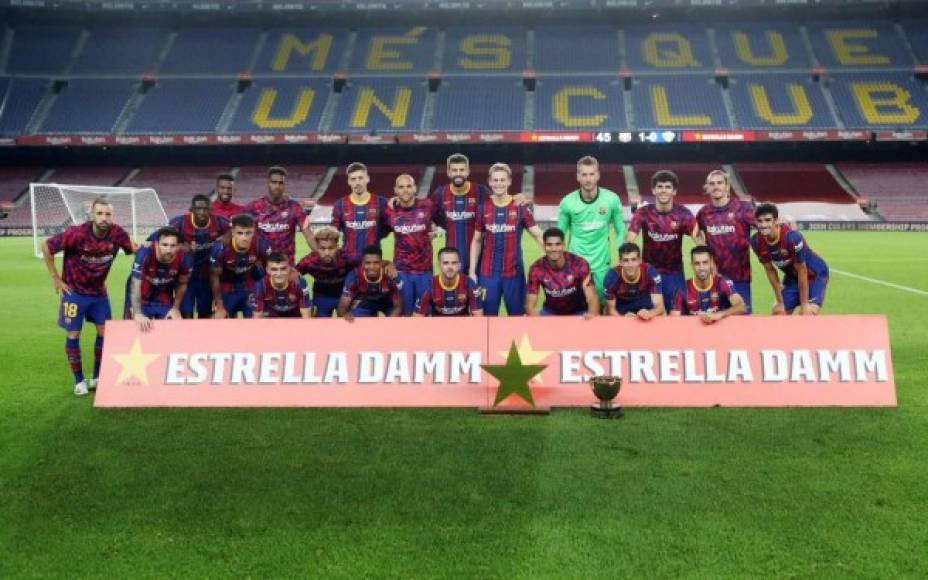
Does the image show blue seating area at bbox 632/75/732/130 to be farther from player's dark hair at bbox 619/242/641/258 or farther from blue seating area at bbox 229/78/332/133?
player's dark hair at bbox 619/242/641/258

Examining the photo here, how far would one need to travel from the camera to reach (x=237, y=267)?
7.87 m

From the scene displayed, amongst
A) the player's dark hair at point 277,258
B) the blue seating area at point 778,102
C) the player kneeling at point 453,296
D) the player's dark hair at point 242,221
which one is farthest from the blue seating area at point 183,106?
the player kneeling at point 453,296

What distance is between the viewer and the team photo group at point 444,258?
23.2ft

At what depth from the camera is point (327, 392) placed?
6184 millimetres

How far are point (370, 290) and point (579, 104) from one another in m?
33.9

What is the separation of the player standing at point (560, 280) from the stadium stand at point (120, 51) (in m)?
40.8

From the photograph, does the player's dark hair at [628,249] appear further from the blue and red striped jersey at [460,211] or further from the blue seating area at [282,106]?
the blue seating area at [282,106]

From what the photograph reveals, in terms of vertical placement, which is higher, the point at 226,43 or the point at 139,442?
the point at 226,43

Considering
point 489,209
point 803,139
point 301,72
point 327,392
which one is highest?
point 301,72

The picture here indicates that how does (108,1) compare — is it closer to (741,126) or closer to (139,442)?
(741,126)

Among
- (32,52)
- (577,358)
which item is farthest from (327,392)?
(32,52)

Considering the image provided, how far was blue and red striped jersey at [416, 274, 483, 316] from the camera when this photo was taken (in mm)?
7266

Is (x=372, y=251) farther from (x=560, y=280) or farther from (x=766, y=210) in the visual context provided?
(x=766, y=210)

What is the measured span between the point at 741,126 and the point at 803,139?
9.56ft
